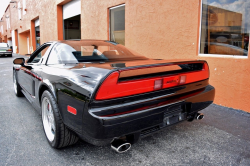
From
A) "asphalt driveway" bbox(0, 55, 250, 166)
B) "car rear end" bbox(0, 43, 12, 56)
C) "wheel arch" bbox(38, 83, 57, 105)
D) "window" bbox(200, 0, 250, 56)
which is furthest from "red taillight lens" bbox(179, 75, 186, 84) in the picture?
"car rear end" bbox(0, 43, 12, 56)

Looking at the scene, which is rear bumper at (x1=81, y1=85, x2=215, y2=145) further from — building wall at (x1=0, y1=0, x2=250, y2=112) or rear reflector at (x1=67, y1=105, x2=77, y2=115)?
building wall at (x1=0, y1=0, x2=250, y2=112)

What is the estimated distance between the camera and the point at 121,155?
2.33 m

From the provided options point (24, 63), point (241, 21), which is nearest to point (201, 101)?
point (241, 21)

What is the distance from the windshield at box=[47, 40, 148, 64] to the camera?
2.75 meters

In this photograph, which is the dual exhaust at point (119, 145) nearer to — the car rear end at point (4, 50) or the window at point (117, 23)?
the window at point (117, 23)

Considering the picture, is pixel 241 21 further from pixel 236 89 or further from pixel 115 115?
pixel 115 115

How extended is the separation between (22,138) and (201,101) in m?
2.40

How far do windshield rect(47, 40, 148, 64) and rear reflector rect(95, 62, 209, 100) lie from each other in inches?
39.8

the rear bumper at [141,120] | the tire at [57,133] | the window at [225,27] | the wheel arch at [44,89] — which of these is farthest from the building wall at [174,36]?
the wheel arch at [44,89]

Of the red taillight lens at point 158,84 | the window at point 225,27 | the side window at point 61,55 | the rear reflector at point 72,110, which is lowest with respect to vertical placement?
the rear reflector at point 72,110

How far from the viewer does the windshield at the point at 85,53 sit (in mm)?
2754

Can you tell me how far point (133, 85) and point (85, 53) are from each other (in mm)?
1262

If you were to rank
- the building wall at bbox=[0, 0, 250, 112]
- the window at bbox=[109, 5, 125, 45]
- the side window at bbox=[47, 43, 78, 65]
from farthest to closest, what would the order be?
the window at bbox=[109, 5, 125, 45] < the building wall at bbox=[0, 0, 250, 112] < the side window at bbox=[47, 43, 78, 65]

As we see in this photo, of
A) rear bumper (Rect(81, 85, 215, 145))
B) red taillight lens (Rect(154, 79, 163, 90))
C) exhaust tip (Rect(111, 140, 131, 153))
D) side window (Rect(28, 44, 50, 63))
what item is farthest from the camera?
side window (Rect(28, 44, 50, 63))
